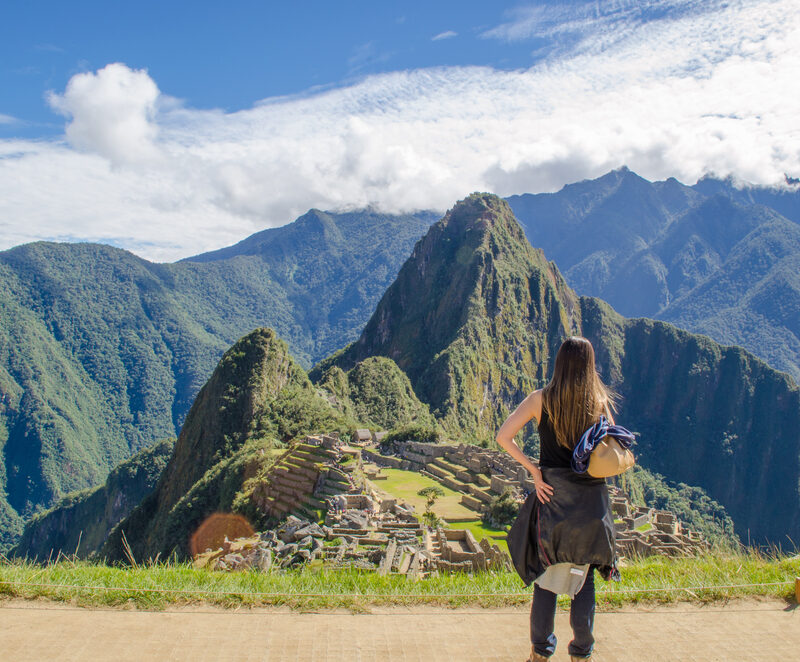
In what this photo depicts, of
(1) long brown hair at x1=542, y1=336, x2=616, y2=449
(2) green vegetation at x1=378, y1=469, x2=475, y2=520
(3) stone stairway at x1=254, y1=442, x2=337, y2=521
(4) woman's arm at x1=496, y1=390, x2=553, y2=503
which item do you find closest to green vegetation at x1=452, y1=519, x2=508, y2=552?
(2) green vegetation at x1=378, y1=469, x2=475, y2=520

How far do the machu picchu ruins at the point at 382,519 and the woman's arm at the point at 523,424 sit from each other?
10.3 ft

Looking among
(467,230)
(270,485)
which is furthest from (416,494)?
(467,230)

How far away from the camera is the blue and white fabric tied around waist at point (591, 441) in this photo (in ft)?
12.2

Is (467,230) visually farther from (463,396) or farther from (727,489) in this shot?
(727,489)

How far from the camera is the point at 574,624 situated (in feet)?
12.8

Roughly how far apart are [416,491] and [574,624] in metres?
31.5

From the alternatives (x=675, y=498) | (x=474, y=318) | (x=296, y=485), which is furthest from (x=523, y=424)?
(x=675, y=498)

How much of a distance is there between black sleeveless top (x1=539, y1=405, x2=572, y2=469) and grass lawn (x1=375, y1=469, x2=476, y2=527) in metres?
23.4

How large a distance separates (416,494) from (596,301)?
481 feet

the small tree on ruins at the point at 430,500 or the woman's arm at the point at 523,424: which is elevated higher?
the woman's arm at the point at 523,424

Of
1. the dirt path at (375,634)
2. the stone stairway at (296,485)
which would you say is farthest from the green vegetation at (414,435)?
the dirt path at (375,634)

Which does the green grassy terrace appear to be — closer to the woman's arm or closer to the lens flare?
the woman's arm

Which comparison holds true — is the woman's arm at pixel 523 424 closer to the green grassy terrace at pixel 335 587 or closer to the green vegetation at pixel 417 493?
the green grassy terrace at pixel 335 587

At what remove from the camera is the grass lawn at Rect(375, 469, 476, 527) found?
30062 millimetres
